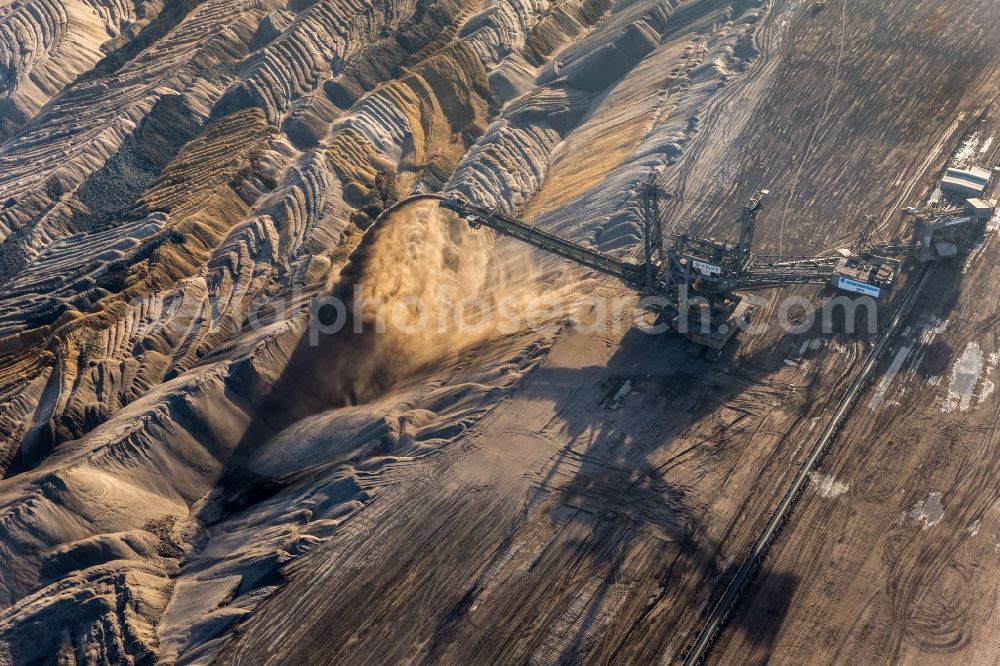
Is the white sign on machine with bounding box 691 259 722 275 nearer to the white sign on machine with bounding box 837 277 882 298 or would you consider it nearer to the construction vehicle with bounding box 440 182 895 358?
the construction vehicle with bounding box 440 182 895 358

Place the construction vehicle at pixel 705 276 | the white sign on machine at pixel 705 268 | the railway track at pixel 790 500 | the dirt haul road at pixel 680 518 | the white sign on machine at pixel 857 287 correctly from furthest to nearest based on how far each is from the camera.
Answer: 1. the white sign on machine at pixel 857 287
2. the construction vehicle at pixel 705 276
3. the white sign on machine at pixel 705 268
4. the dirt haul road at pixel 680 518
5. the railway track at pixel 790 500

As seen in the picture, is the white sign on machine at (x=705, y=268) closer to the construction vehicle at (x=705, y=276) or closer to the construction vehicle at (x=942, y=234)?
the construction vehicle at (x=705, y=276)

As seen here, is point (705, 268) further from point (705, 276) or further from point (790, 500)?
point (790, 500)

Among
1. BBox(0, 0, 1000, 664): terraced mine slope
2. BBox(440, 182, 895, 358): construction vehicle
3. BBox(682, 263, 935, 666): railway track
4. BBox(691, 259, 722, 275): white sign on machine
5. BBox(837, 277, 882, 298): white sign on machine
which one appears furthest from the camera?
BBox(837, 277, 882, 298): white sign on machine

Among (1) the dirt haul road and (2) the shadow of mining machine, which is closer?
(1) the dirt haul road

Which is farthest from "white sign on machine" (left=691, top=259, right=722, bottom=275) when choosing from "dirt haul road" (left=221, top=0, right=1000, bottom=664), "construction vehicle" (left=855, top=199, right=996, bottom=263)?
"construction vehicle" (left=855, top=199, right=996, bottom=263)

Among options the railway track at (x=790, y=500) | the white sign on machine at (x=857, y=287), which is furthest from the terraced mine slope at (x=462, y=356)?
the white sign on machine at (x=857, y=287)

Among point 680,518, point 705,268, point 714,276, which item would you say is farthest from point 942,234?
point 680,518

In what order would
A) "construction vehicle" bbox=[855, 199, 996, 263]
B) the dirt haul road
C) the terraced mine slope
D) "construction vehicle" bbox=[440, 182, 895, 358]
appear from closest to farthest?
the dirt haul road < the terraced mine slope < "construction vehicle" bbox=[440, 182, 895, 358] < "construction vehicle" bbox=[855, 199, 996, 263]
